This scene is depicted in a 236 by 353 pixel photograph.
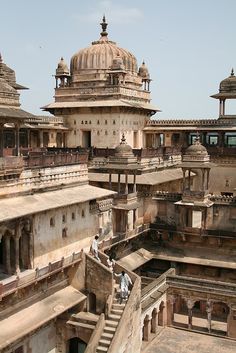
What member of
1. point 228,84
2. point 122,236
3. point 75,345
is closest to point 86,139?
point 228,84

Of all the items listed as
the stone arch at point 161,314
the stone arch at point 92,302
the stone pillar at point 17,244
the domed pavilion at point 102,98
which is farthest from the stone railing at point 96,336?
the domed pavilion at point 102,98

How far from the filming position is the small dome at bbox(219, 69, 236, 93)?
37375mm

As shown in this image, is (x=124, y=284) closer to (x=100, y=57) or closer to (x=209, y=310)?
(x=209, y=310)

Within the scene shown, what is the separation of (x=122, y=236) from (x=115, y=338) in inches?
318

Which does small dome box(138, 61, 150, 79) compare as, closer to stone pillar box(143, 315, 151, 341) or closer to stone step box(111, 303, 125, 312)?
stone pillar box(143, 315, 151, 341)

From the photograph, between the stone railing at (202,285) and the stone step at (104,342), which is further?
the stone railing at (202,285)

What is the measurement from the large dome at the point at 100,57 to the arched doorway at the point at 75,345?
22270 mm

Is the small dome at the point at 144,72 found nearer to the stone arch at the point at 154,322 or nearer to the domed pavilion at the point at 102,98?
the domed pavilion at the point at 102,98

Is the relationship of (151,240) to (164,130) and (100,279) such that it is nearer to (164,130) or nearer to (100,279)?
(100,279)

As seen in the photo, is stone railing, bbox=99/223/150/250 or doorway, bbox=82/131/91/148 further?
doorway, bbox=82/131/91/148

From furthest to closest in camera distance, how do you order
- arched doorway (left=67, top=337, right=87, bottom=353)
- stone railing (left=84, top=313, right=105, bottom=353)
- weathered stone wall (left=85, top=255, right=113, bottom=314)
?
arched doorway (left=67, top=337, right=87, bottom=353) < weathered stone wall (left=85, top=255, right=113, bottom=314) < stone railing (left=84, top=313, right=105, bottom=353)

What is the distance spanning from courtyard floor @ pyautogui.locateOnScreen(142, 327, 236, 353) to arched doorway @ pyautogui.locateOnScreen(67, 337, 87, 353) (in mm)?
2904

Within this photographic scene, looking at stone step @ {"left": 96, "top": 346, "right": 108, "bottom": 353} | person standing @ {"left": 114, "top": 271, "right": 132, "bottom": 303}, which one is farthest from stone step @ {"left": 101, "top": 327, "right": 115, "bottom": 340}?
person standing @ {"left": 114, "top": 271, "right": 132, "bottom": 303}

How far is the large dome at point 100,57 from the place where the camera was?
36.5m
